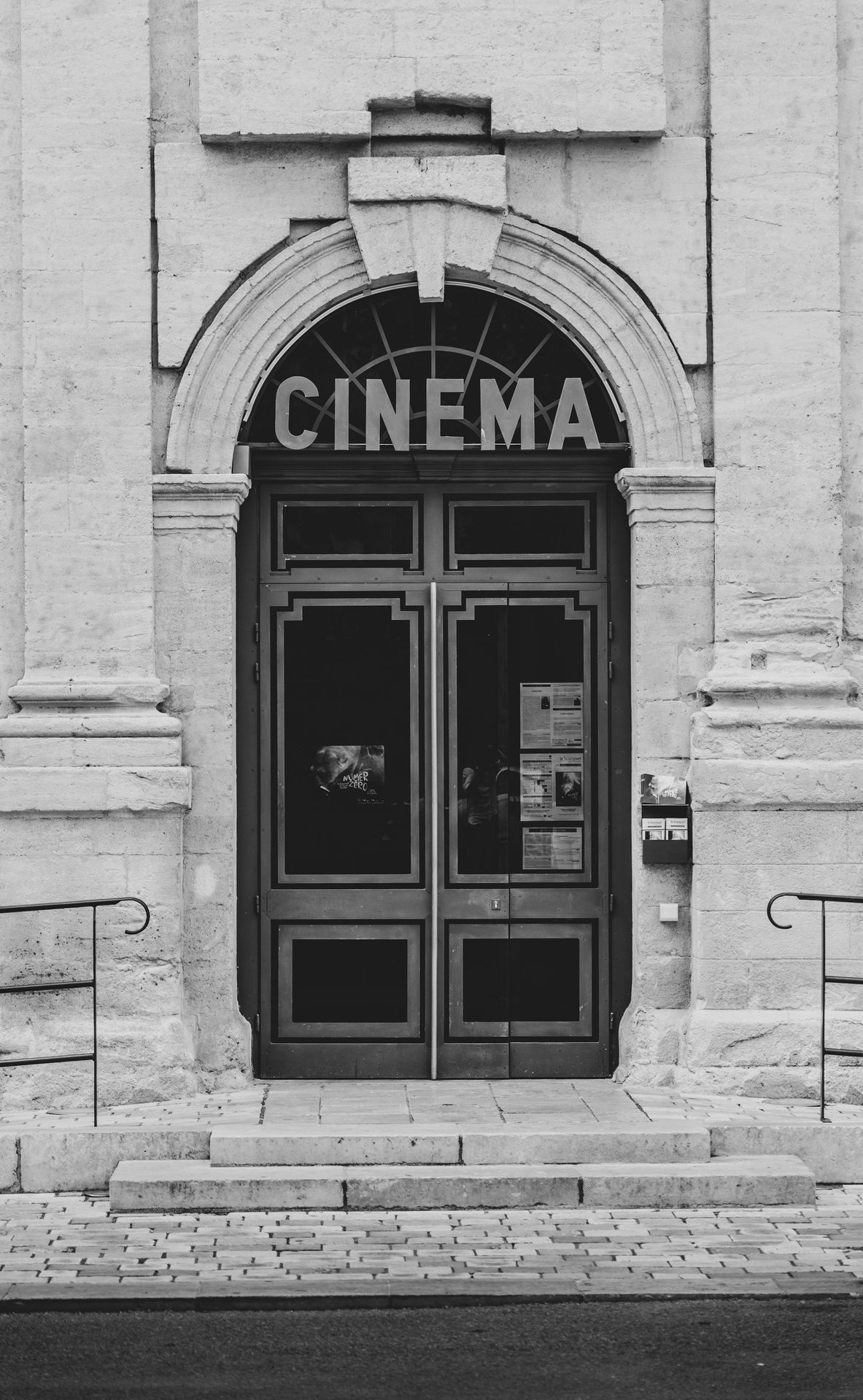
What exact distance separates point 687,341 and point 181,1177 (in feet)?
15.9

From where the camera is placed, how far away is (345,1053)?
998 cm

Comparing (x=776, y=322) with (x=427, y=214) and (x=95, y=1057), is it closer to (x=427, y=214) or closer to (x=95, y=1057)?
(x=427, y=214)

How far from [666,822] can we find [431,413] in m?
2.41

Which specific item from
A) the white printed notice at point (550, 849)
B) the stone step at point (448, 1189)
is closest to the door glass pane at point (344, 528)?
the white printed notice at point (550, 849)

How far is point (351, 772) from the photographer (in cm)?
1005

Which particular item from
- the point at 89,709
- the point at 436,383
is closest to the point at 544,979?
the point at 89,709

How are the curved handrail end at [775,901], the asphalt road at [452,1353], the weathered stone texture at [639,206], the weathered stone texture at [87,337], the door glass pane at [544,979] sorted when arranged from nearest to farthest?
1. the asphalt road at [452,1353]
2. the curved handrail end at [775,901]
3. the weathered stone texture at [87,337]
4. the weathered stone texture at [639,206]
5. the door glass pane at [544,979]

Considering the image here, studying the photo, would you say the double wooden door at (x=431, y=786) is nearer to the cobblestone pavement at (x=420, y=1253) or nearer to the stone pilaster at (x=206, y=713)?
the stone pilaster at (x=206, y=713)

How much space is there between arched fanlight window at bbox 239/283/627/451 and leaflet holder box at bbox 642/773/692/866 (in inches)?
70.9

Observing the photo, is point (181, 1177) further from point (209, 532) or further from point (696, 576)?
point (696, 576)

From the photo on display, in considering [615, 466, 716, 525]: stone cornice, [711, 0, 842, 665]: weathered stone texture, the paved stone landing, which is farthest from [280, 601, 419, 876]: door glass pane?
[711, 0, 842, 665]: weathered stone texture

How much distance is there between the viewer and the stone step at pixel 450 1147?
8.16m

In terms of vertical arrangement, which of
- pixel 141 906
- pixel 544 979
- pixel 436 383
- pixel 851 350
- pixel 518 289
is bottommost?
pixel 544 979

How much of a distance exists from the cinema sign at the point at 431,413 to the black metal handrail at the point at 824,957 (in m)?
2.57
